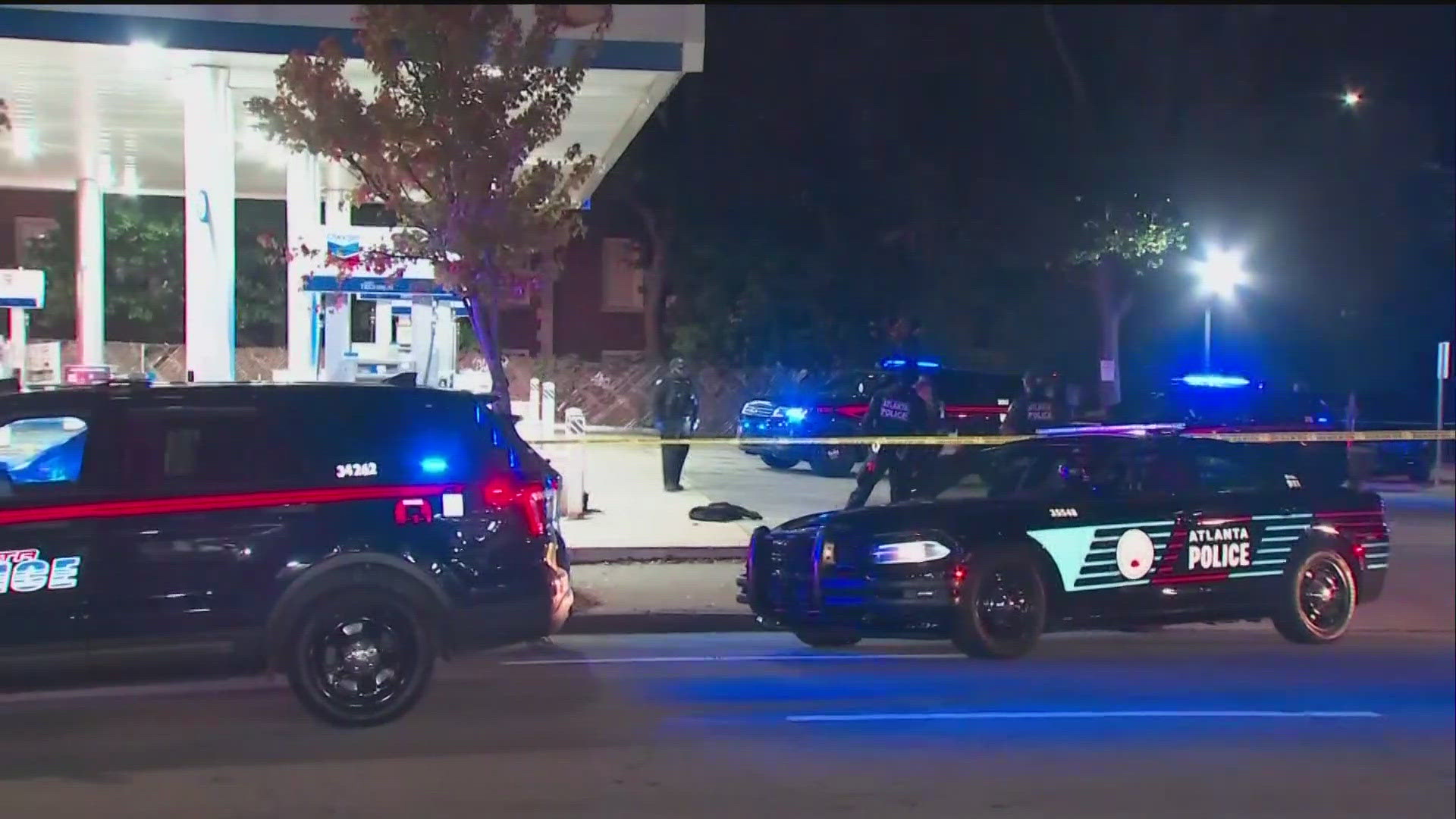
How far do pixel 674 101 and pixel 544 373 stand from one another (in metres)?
7.92

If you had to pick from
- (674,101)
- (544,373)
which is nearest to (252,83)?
(544,373)

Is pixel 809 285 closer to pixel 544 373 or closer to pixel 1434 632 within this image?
pixel 544 373

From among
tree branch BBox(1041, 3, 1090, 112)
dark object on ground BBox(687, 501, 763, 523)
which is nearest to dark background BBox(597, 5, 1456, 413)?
tree branch BBox(1041, 3, 1090, 112)

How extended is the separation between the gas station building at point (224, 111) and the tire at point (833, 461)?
4.99 meters

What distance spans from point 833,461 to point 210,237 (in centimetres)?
942

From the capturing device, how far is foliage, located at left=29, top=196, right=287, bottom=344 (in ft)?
112

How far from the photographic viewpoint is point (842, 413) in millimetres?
20781

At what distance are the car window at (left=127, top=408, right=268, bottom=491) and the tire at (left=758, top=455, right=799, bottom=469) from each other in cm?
1424

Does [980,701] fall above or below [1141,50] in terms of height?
below

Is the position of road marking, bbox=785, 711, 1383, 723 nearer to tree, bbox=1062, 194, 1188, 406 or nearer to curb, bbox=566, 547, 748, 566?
curb, bbox=566, 547, 748, 566

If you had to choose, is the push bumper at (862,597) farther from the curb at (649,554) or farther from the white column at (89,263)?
the white column at (89,263)

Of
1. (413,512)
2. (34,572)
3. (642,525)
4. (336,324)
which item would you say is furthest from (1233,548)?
(336,324)

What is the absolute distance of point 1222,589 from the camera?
9914mm

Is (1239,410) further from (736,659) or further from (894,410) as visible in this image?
(736,659)
